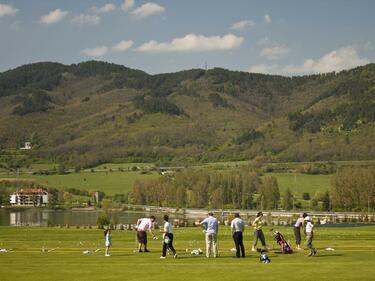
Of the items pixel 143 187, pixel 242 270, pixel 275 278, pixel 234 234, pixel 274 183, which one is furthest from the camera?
pixel 143 187

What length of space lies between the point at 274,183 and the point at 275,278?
138m

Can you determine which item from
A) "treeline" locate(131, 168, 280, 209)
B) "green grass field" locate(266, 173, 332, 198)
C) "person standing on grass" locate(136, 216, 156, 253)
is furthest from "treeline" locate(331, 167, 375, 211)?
"person standing on grass" locate(136, 216, 156, 253)

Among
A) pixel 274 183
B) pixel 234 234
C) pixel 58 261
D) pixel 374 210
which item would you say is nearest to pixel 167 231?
pixel 234 234

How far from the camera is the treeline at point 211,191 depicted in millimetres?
164125

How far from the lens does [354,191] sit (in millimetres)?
143250

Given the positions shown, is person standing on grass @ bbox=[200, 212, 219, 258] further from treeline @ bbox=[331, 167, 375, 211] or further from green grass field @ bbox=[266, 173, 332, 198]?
green grass field @ bbox=[266, 173, 332, 198]

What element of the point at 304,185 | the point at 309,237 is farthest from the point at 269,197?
the point at 309,237

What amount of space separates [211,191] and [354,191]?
44.7m

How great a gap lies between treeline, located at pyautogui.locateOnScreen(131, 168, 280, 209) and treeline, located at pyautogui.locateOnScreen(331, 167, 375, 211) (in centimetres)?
1740

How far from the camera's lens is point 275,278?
26.2m

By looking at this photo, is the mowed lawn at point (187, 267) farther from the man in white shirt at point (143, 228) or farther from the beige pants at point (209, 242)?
the man in white shirt at point (143, 228)

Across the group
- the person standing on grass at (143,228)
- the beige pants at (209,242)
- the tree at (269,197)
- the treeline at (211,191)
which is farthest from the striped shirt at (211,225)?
the treeline at (211,191)

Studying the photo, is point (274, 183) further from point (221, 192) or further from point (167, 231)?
point (167, 231)

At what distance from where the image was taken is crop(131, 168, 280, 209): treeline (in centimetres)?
16412
